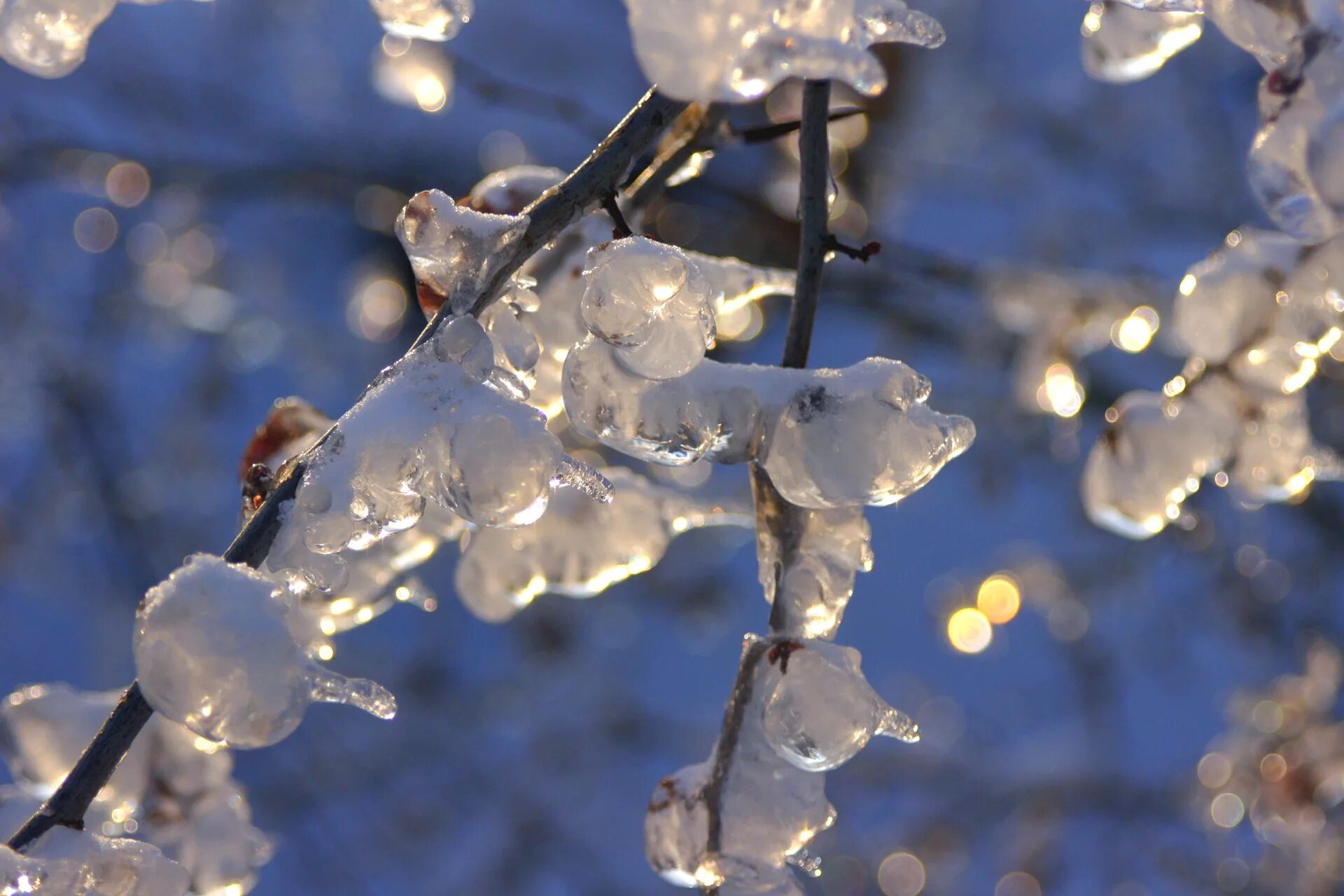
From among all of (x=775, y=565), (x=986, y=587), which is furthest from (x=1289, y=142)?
(x=986, y=587)

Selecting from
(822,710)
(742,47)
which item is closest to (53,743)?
(822,710)

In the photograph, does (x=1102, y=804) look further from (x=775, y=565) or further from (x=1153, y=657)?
(x=775, y=565)

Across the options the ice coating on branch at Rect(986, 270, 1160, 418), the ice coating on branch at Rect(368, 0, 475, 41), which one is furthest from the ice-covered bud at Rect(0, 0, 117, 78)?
the ice coating on branch at Rect(986, 270, 1160, 418)

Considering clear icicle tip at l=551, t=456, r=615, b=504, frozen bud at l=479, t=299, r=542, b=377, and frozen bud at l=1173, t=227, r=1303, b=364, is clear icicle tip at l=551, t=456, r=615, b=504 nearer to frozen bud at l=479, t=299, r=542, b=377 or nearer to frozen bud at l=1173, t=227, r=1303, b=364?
frozen bud at l=479, t=299, r=542, b=377

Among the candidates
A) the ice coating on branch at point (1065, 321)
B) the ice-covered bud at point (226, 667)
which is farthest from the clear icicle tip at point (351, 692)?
the ice coating on branch at point (1065, 321)

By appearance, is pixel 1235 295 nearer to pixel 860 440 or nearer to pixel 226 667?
pixel 860 440
